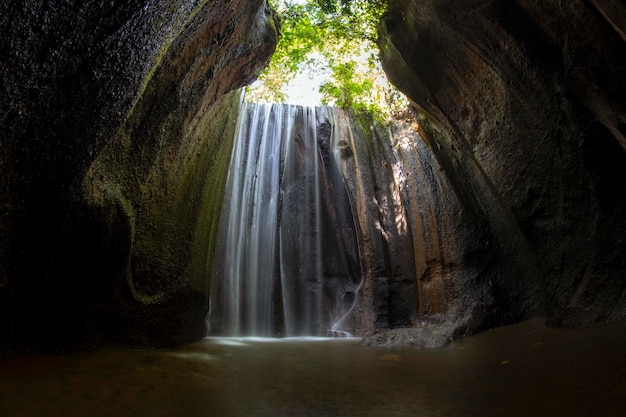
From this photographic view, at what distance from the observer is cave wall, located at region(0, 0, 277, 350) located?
320 cm

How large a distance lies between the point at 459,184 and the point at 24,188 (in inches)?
303

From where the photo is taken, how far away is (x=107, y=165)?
4590 millimetres

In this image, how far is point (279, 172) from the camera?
12.9 m

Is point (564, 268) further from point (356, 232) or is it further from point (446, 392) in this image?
point (356, 232)

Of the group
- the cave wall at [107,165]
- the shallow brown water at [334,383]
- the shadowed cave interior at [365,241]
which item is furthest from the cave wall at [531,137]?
the cave wall at [107,165]

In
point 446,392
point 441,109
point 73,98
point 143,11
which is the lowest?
point 446,392

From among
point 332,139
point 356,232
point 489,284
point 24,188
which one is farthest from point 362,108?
point 24,188

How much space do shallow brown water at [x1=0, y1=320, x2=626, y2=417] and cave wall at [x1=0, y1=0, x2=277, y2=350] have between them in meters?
0.63

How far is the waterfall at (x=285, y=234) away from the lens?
1069 cm

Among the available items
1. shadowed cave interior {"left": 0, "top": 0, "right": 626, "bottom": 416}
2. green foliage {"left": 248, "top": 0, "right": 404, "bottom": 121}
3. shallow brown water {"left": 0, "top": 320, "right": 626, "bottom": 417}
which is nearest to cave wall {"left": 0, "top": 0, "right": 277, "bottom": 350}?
shadowed cave interior {"left": 0, "top": 0, "right": 626, "bottom": 416}

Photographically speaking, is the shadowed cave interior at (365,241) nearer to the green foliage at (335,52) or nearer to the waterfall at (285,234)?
the waterfall at (285,234)

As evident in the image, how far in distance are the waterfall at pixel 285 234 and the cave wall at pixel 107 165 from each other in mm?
4162

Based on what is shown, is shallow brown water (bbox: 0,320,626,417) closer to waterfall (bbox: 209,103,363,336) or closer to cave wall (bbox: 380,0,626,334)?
cave wall (bbox: 380,0,626,334)

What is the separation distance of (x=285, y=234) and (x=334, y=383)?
8072mm
